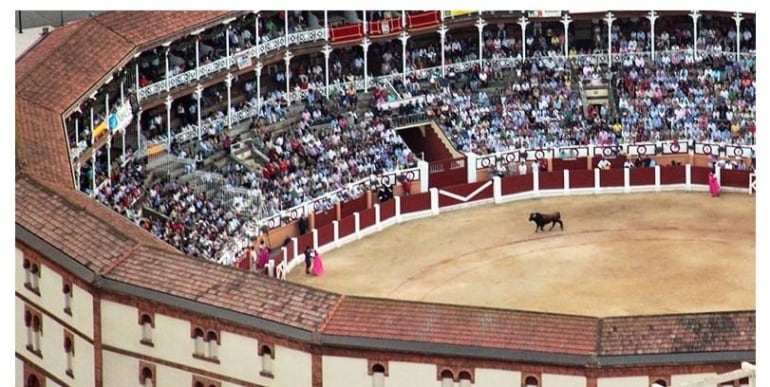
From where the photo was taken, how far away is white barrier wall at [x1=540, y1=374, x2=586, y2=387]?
48844mm

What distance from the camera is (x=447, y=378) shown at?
4969 centimetres

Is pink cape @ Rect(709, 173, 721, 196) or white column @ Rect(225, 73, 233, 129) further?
pink cape @ Rect(709, 173, 721, 196)

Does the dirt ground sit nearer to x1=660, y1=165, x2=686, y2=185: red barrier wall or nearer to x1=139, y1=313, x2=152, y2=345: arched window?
x1=660, y1=165, x2=686, y2=185: red barrier wall

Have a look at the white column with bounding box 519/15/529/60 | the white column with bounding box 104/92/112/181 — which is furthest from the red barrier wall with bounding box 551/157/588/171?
the white column with bounding box 104/92/112/181

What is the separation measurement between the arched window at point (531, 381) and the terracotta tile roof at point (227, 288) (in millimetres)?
3865

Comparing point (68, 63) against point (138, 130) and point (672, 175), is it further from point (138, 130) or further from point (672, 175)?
point (672, 175)

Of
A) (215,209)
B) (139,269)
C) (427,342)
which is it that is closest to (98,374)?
(139,269)

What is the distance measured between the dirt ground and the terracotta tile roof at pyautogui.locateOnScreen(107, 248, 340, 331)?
446 inches

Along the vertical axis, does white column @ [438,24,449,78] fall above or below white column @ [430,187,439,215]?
above

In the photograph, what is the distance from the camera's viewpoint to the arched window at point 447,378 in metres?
49.7

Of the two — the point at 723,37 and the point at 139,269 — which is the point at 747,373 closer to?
the point at 139,269

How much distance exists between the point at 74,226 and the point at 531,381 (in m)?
9.79

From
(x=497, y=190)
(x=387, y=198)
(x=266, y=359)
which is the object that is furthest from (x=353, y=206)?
(x=266, y=359)

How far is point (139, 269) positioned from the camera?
171 feet
